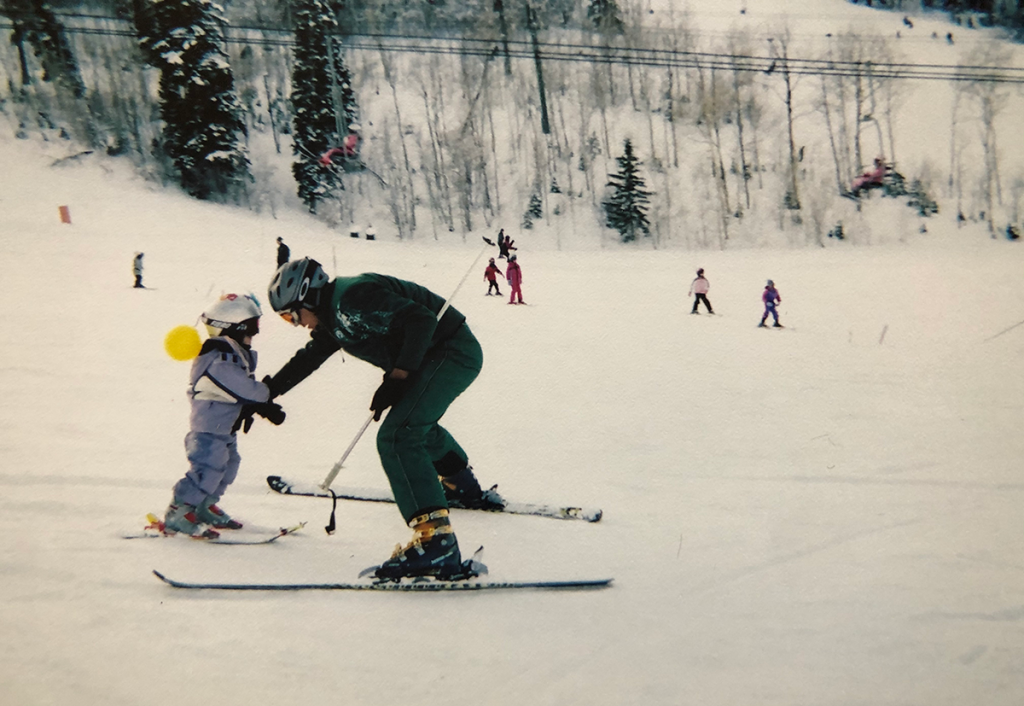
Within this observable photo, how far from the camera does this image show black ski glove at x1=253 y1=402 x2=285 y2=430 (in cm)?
274

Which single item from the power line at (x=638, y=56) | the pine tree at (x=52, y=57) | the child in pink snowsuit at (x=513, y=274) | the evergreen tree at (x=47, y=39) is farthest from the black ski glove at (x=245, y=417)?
the evergreen tree at (x=47, y=39)

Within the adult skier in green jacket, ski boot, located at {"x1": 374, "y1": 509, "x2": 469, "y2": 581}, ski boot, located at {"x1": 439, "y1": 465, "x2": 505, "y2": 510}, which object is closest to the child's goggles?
the adult skier in green jacket

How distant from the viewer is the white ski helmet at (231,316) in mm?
2840

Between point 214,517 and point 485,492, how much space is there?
1232 mm

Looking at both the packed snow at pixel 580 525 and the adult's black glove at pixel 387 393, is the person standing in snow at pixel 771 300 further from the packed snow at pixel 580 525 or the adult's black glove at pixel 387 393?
the adult's black glove at pixel 387 393

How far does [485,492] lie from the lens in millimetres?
3479

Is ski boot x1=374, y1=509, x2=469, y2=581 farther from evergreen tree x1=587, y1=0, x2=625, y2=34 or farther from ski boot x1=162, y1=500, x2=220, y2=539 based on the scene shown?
evergreen tree x1=587, y1=0, x2=625, y2=34

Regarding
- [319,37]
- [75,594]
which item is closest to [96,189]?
[319,37]

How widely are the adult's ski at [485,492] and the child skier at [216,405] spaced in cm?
59

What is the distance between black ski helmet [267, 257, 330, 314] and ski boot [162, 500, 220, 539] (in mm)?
988

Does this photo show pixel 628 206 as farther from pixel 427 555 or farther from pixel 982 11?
pixel 427 555

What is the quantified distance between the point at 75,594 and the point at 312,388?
437 cm

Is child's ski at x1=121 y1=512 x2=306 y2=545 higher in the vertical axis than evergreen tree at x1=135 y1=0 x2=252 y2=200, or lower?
lower

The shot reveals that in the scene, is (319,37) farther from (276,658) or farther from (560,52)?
(276,658)
